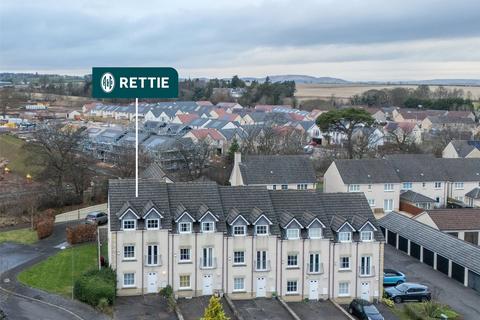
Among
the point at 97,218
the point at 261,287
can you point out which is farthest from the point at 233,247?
the point at 97,218

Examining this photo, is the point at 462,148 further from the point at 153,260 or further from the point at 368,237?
the point at 153,260

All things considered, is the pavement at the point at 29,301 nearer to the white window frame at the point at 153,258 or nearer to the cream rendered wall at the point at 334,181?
the white window frame at the point at 153,258

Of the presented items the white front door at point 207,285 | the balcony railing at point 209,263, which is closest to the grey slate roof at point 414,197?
the balcony railing at point 209,263

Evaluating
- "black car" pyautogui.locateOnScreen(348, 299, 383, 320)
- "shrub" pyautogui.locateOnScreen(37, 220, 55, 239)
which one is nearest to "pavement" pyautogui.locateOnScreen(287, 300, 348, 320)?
"black car" pyautogui.locateOnScreen(348, 299, 383, 320)

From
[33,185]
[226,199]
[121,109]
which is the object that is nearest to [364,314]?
[226,199]

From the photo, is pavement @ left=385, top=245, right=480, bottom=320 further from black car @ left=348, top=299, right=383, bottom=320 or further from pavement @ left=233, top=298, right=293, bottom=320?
pavement @ left=233, top=298, right=293, bottom=320

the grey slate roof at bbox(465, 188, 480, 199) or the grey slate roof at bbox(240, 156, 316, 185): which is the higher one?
the grey slate roof at bbox(240, 156, 316, 185)
